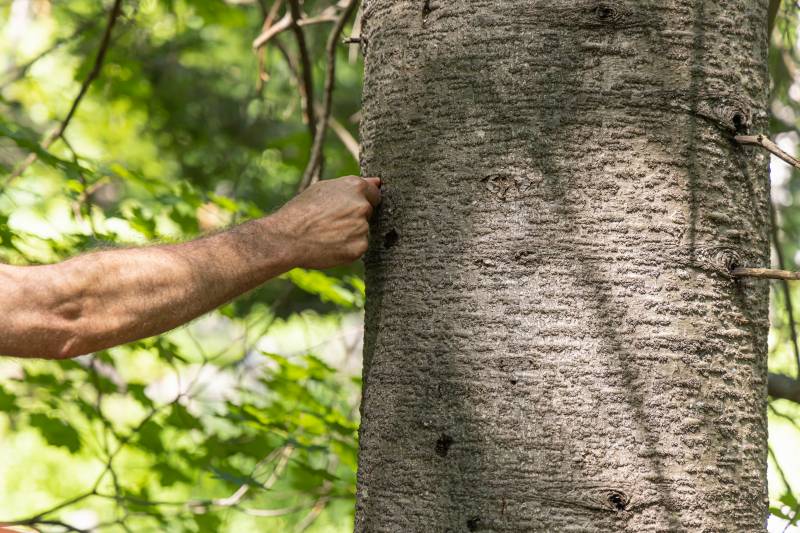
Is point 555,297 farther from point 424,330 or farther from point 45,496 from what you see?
point 45,496

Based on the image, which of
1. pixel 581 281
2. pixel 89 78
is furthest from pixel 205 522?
pixel 581 281

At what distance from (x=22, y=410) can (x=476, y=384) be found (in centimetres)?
257

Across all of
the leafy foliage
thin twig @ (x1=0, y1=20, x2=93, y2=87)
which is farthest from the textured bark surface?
thin twig @ (x1=0, y1=20, x2=93, y2=87)

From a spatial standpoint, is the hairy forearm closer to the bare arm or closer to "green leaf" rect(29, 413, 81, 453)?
the bare arm

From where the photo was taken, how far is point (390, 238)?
1.41 m

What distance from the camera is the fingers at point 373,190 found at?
1.44 metres

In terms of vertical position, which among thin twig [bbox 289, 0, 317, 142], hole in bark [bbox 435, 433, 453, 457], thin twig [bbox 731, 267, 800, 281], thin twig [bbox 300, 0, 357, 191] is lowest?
hole in bark [bbox 435, 433, 453, 457]

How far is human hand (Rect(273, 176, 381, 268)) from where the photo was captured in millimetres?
1435

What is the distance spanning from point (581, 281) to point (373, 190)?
422 millimetres

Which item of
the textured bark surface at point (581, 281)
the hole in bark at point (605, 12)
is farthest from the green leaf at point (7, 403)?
the hole in bark at point (605, 12)

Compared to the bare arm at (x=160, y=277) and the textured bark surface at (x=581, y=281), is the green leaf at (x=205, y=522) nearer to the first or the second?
the bare arm at (x=160, y=277)

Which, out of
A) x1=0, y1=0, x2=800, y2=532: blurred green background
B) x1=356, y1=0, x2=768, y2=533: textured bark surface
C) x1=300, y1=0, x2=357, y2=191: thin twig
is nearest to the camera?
x1=356, y1=0, x2=768, y2=533: textured bark surface

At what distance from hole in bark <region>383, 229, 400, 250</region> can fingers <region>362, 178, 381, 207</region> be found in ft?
0.23

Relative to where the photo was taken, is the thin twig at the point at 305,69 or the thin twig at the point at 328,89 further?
the thin twig at the point at 305,69
